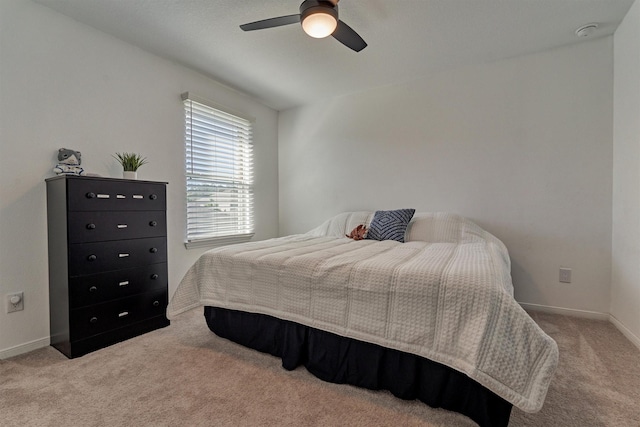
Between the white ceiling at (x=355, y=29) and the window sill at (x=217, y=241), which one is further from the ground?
the white ceiling at (x=355, y=29)

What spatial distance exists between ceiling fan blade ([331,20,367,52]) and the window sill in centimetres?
229

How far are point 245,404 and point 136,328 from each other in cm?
130

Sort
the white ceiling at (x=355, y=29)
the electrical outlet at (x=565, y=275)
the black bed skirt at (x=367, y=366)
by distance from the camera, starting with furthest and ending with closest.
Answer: the electrical outlet at (x=565, y=275) < the white ceiling at (x=355, y=29) < the black bed skirt at (x=367, y=366)

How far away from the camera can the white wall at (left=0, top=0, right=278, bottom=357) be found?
6.18ft

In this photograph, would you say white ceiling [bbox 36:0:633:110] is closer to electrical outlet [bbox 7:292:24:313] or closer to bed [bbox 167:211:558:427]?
bed [bbox 167:211:558:427]

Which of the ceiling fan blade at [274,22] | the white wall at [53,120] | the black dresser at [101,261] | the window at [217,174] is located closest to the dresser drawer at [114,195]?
the black dresser at [101,261]

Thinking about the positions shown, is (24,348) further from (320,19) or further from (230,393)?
(320,19)

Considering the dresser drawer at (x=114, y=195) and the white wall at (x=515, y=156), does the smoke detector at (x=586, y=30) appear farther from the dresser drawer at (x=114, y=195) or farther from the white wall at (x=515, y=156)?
the dresser drawer at (x=114, y=195)

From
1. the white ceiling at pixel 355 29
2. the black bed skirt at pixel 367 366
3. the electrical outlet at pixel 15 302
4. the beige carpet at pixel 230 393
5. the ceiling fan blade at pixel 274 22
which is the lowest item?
the beige carpet at pixel 230 393

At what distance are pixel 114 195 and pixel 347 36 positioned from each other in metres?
1.96

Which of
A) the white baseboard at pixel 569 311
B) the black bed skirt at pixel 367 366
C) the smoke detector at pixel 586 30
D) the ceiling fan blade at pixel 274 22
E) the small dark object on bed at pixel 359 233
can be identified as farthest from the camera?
the small dark object on bed at pixel 359 233

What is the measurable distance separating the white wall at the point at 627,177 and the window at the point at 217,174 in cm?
348

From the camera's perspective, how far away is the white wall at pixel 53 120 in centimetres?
188

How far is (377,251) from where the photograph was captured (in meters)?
2.05
